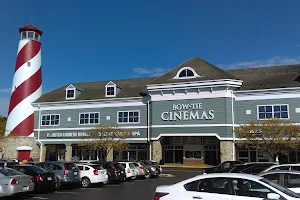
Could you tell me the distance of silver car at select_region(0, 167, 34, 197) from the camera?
12953 mm

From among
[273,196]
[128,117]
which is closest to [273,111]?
[128,117]

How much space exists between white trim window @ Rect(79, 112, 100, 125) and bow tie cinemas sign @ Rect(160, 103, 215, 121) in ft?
28.7

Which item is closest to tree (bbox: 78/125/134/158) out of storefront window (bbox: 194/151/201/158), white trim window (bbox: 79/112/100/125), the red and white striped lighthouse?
white trim window (bbox: 79/112/100/125)

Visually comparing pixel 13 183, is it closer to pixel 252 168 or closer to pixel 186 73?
pixel 252 168

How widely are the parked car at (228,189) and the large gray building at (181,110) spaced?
24.7 m

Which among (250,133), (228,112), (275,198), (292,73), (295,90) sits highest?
(292,73)

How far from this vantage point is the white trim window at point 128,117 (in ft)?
→ 123

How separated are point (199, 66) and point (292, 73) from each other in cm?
962

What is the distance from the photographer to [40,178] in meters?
15.7

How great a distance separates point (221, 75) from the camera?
33.5m

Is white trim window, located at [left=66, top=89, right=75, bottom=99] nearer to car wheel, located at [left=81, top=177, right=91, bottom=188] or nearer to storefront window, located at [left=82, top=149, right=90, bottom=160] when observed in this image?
storefront window, located at [left=82, top=149, right=90, bottom=160]

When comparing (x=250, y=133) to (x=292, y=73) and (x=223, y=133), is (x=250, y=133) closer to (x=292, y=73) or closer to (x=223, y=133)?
(x=223, y=133)

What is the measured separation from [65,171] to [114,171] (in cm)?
362

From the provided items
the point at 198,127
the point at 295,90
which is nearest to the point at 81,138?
the point at 198,127
